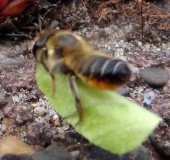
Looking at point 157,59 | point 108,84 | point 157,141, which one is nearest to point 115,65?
point 108,84

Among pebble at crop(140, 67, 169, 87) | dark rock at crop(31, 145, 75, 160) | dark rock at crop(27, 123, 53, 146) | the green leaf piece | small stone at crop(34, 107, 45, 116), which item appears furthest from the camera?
pebble at crop(140, 67, 169, 87)

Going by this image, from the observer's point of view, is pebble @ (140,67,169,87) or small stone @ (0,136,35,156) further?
pebble @ (140,67,169,87)

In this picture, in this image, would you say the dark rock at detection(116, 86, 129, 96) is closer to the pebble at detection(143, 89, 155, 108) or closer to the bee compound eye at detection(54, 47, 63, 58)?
the pebble at detection(143, 89, 155, 108)

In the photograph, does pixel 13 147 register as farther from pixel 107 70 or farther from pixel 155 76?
pixel 155 76

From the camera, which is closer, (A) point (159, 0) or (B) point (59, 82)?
(B) point (59, 82)

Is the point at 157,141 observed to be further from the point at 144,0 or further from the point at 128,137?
the point at 144,0

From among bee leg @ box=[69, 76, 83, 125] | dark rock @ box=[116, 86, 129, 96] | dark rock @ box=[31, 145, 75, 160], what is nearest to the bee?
bee leg @ box=[69, 76, 83, 125]

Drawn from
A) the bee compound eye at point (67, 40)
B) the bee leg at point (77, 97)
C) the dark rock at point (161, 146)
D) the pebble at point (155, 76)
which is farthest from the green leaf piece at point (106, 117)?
the pebble at point (155, 76)
